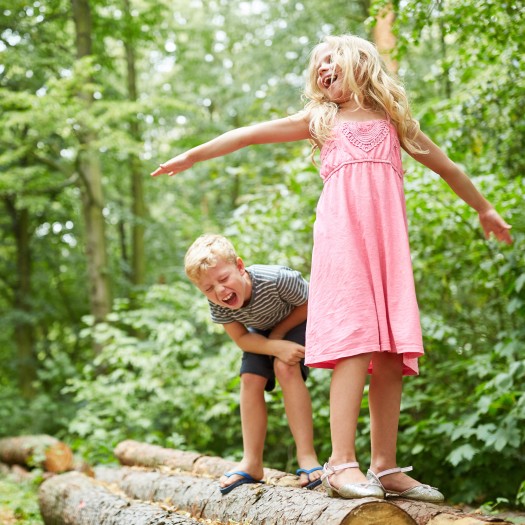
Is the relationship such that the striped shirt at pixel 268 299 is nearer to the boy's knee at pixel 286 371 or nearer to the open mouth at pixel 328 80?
the boy's knee at pixel 286 371

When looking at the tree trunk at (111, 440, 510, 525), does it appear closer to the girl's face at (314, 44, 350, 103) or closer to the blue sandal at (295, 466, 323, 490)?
the blue sandal at (295, 466, 323, 490)

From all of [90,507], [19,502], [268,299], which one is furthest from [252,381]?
[19,502]

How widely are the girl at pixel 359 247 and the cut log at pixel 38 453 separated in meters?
4.39

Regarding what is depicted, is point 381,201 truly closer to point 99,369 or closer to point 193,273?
point 193,273

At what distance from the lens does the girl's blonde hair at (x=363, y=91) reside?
2688 mm

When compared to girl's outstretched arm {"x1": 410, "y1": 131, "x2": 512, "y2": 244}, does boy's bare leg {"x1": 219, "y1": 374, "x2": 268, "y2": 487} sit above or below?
below

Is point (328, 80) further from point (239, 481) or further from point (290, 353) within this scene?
point (239, 481)

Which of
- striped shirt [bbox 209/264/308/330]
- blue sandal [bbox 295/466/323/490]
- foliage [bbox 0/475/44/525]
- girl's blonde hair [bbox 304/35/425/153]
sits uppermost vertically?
girl's blonde hair [bbox 304/35/425/153]

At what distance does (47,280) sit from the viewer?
Result: 13.6 metres

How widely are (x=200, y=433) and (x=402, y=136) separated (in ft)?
14.3

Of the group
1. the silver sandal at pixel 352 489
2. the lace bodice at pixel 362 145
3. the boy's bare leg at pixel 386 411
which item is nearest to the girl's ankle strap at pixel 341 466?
the silver sandal at pixel 352 489

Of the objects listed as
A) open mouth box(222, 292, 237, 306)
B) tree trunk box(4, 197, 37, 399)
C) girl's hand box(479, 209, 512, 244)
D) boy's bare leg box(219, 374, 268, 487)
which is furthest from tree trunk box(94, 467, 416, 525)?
tree trunk box(4, 197, 37, 399)

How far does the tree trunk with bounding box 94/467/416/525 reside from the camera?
2145mm

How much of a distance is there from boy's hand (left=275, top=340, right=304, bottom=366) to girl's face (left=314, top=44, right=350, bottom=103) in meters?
1.08
